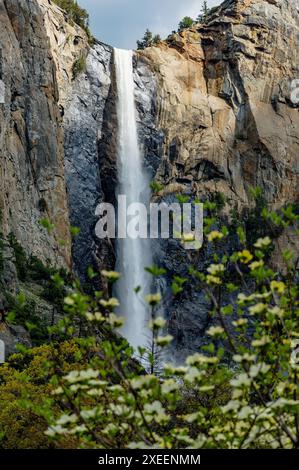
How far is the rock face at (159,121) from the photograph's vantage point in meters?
46.2

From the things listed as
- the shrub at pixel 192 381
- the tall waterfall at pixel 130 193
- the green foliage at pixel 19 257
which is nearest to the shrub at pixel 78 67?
the tall waterfall at pixel 130 193

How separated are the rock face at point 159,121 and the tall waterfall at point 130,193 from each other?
735 millimetres

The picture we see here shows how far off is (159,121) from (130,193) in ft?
26.3

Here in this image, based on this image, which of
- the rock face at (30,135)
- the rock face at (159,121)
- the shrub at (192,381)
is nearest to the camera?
the shrub at (192,381)

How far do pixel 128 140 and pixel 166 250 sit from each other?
9833 millimetres

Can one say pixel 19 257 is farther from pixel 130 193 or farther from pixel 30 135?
pixel 130 193

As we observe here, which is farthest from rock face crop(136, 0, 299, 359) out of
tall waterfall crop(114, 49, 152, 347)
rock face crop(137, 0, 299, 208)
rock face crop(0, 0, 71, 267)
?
rock face crop(0, 0, 71, 267)

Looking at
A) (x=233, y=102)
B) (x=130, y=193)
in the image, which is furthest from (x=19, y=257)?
(x=233, y=102)

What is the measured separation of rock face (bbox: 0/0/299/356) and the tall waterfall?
735 millimetres

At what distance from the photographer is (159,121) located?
186 ft

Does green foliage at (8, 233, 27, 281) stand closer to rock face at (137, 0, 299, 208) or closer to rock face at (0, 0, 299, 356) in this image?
rock face at (0, 0, 299, 356)

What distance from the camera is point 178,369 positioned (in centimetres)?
566

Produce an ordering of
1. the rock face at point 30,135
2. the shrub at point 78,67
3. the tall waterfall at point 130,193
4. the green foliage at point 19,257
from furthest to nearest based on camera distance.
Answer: the shrub at point 78,67
the tall waterfall at point 130,193
the rock face at point 30,135
the green foliage at point 19,257

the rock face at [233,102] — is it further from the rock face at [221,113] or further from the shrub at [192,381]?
the shrub at [192,381]
